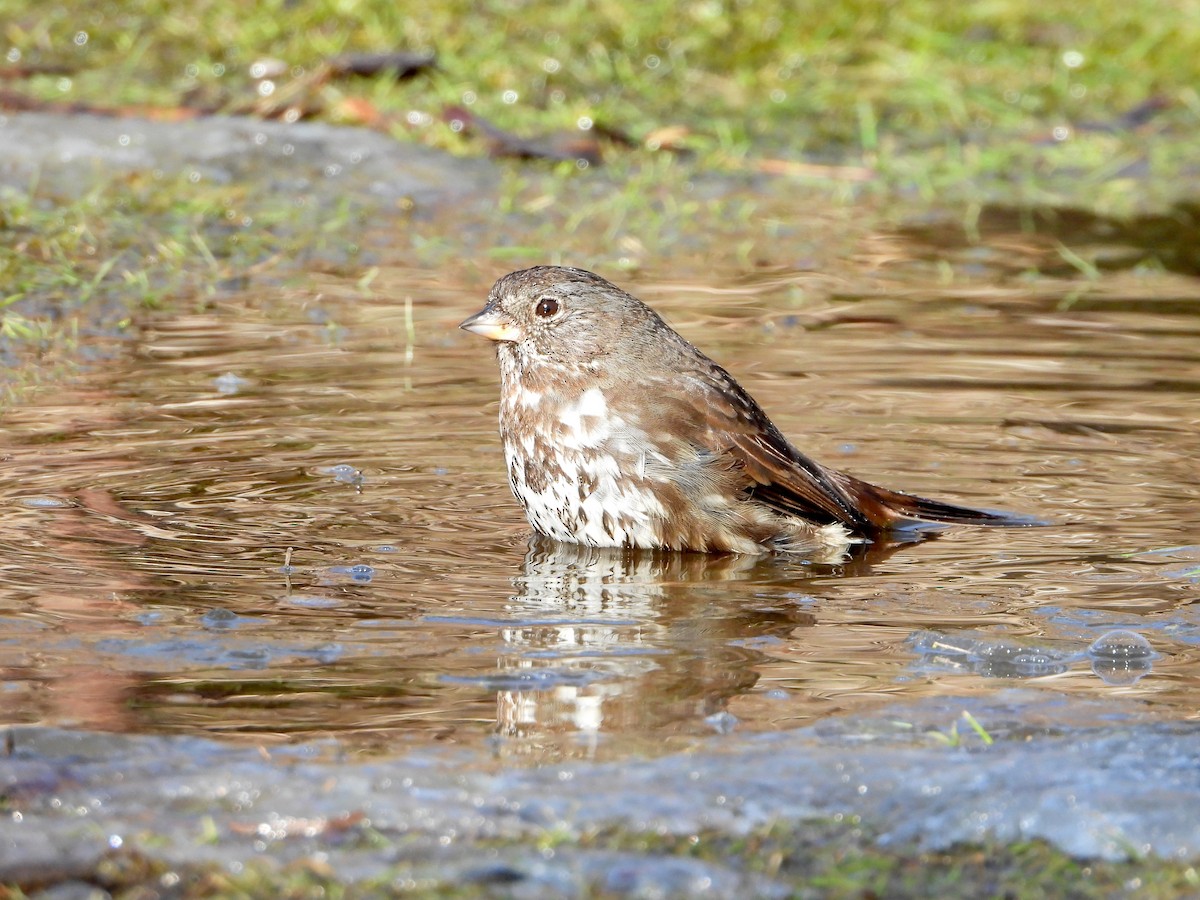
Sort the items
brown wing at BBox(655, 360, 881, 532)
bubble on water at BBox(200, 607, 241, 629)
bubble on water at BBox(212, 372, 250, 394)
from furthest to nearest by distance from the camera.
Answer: bubble on water at BBox(212, 372, 250, 394)
brown wing at BBox(655, 360, 881, 532)
bubble on water at BBox(200, 607, 241, 629)

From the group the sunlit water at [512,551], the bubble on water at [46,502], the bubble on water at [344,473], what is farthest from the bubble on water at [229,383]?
the bubble on water at [46,502]

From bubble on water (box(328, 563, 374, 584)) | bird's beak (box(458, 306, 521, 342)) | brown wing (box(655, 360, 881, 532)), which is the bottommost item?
bubble on water (box(328, 563, 374, 584))

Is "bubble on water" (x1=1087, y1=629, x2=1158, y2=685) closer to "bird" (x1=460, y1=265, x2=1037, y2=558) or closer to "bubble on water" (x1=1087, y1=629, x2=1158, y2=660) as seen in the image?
"bubble on water" (x1=1087, y1=629, x2=1158, y2=660)

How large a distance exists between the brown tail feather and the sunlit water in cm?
10

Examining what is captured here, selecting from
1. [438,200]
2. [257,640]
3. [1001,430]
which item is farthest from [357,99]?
[257,640]

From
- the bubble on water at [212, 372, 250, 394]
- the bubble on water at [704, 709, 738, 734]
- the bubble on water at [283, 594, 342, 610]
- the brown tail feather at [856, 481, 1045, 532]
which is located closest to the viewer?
the bubble on water at [704, 709, 738, 734]

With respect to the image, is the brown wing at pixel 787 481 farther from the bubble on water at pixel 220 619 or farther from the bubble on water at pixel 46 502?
the bubble on water at pixel 46 502

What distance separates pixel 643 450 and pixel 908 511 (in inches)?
35.1

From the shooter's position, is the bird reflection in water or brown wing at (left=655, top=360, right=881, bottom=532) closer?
the bird reflection in water

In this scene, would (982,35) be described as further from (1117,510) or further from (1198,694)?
(1198,694)

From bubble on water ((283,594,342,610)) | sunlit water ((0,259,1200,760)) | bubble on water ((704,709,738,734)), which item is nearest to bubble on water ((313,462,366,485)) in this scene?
sunlit water ((0,259,1200,760))

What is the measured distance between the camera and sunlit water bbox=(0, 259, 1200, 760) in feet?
12.6

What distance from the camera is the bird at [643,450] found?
5.11 m

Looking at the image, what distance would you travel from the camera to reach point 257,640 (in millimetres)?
4160
